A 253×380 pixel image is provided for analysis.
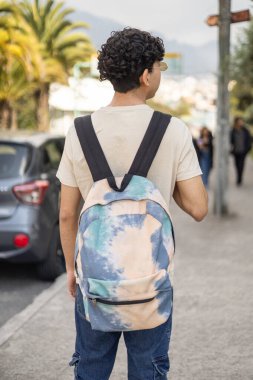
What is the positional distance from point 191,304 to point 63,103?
4672 centimetres

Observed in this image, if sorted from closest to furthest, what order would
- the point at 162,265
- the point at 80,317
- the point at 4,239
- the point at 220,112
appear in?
1. the point at 162,265
2. the point at 80,317
3. the point at 4,239
4. the point at 220,112

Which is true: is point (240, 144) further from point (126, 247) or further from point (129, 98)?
point (126, 247)

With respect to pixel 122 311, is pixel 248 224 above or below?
below

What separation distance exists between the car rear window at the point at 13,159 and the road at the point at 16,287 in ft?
3.68

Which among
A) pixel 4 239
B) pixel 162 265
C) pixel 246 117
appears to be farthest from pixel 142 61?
pixel 246 117

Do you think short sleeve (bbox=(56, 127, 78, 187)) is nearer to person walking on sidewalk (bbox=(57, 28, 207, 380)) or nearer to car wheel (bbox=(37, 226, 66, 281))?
person walking on sidewalk (bbox=(57, 28, 207, 380))

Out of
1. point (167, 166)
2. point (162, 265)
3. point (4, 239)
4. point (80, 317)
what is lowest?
point (4, 239)

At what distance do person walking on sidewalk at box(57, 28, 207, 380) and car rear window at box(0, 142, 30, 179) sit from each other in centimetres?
416

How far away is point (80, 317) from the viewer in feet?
8.31

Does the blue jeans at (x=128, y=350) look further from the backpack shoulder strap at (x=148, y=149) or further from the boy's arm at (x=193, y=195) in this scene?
the backpack shoulder strap at (x=148, y=149)

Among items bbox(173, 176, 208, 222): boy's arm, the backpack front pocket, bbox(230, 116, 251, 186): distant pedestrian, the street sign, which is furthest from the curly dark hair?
bbox(230, 116, 251, 186): distant pedestrian

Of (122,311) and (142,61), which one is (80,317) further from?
(142,61)

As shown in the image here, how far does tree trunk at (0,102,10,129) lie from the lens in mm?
23112

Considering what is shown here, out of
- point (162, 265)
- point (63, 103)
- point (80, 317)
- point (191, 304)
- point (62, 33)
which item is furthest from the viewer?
point (63, 103)
